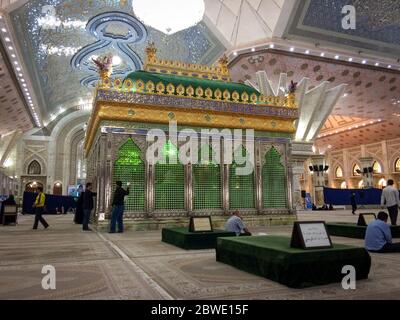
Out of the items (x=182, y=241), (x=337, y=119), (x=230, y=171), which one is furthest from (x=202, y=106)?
(x=337, y=119)

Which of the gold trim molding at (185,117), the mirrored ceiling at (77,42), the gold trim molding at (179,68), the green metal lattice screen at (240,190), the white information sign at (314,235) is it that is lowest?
the white information sign at (314,235)

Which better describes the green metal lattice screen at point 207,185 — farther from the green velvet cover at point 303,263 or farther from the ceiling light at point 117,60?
the ceiling light at point 117,60

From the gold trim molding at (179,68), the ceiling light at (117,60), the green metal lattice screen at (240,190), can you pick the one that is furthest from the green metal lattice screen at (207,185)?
the ceiling light at (117,60)

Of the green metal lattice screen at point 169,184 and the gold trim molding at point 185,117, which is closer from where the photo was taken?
the gold trim molding at point 185,117

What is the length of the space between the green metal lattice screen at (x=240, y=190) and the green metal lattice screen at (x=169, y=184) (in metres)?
1.18

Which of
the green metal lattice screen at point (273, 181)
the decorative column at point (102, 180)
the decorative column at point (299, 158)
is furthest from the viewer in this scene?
the decorative column at point (299, 158)

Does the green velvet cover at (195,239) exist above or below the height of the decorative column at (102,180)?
below

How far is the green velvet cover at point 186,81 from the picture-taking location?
7.82 metres

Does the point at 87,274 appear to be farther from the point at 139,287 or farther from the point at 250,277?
the point at 250,277

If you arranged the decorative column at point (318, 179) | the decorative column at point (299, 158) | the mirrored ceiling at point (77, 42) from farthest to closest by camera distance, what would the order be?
the decorative column at point (318, 179) → the decorative column at point (299, 158) → the mirrored ceiling at point (77, 42)

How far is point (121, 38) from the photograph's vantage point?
21859mm

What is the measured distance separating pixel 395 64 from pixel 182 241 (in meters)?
20.0

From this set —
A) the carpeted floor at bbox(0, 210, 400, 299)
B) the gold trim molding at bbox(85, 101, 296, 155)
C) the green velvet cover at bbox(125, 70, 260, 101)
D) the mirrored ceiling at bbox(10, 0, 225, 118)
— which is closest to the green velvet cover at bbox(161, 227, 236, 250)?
the carpeted floor at bbox(0, 210, 400, 299)

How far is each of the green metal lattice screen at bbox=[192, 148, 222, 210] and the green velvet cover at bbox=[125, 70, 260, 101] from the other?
70.1 inches
